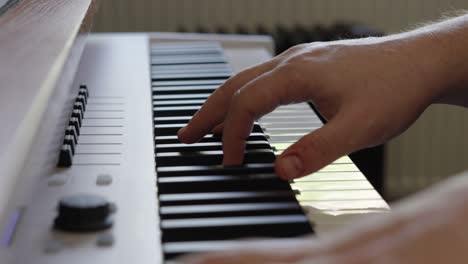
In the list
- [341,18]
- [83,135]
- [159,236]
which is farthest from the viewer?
[341,18]

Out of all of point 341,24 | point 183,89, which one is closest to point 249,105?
point 183,89

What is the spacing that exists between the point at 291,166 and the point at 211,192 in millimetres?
→ 92

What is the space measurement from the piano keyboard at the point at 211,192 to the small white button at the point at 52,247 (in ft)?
0.28

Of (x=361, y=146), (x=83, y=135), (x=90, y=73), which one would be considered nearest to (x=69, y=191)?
(x=83, y=135)

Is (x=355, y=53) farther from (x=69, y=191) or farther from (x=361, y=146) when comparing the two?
(x=69, y=191)

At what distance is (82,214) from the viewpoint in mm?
722

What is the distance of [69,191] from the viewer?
0.83 metres

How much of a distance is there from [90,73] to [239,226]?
682 millimetres

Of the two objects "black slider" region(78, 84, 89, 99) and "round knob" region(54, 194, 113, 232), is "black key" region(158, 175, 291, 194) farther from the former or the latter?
"black slider" region(78, 84, 89, 99)

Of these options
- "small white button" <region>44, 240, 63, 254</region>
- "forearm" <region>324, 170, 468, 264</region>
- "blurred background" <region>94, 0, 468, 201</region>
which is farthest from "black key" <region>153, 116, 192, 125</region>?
"blurred background" <region>94, 0, 468, 201</region>

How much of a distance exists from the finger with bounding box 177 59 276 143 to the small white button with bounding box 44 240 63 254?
0.35 metres

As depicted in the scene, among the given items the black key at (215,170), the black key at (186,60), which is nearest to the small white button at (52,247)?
the black key at (215,170)

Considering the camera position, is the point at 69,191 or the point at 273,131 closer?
the point at 69,191

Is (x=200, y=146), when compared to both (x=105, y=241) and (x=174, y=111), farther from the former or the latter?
(x=105, y=241)
